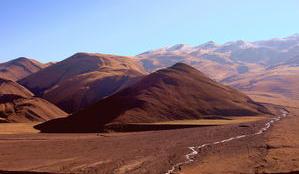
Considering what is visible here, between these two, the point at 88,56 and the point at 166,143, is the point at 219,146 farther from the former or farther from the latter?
the point at 88,56

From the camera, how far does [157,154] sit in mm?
38156

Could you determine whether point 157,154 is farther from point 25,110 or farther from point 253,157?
point 25,110

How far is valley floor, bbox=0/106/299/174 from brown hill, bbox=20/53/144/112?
67392mm

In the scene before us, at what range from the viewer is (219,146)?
136 ft

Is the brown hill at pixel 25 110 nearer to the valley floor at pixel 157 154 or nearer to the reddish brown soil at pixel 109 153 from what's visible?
the reddish brown soil at pixel 109 153

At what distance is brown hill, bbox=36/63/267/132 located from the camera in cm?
7312

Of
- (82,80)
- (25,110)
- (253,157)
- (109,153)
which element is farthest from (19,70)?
(253,157)

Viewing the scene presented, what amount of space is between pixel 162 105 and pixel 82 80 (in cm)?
6023

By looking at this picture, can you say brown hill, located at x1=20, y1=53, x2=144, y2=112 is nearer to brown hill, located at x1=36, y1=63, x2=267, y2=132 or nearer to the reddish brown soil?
brown hill, located at x1=36, y1=63, x2=267, y2=132

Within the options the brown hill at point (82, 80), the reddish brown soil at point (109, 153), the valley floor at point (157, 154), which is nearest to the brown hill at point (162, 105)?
the reddish brown soil at point (109, 153)

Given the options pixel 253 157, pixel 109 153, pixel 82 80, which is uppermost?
pixel 253 157

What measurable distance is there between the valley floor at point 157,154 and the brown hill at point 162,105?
763 inches

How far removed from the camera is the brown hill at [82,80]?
122m

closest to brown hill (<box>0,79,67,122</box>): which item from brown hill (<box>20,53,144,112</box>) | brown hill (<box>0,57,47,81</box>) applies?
brown hill (<box>20,53,144,112</box>)
